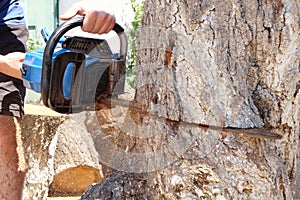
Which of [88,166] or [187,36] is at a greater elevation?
[187,36]

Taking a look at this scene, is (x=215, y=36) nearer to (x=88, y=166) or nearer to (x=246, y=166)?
(x=246, y=166)

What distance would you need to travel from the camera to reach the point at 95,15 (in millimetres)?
1598

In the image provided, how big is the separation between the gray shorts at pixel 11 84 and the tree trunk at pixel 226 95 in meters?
1.22

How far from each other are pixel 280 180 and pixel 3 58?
121 cm

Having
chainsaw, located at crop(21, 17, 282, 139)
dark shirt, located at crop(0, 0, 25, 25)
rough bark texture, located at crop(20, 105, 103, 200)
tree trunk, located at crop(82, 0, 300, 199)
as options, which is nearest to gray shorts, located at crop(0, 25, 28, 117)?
dark shirt, located at crop(0, 0, 25, 25)

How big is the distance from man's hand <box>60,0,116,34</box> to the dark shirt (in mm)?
941

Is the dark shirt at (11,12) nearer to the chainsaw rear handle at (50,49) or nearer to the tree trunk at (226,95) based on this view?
the chainsaw rear handle at (50,49)

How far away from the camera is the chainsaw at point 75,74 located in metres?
1.60

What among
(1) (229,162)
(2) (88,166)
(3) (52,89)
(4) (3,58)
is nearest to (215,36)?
(1) (229,162)

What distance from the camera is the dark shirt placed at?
252 cm

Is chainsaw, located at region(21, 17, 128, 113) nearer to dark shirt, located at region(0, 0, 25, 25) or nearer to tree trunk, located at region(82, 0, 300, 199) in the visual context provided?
tree trunk, located at region(82, 0, 300, 199)

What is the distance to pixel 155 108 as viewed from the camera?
147 cm

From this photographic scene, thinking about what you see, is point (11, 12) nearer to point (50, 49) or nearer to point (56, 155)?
point (50, 49)

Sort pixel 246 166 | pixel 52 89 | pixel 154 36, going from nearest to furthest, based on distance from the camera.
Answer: pixel 246 166
pixel 154 36
pixel 52 89
